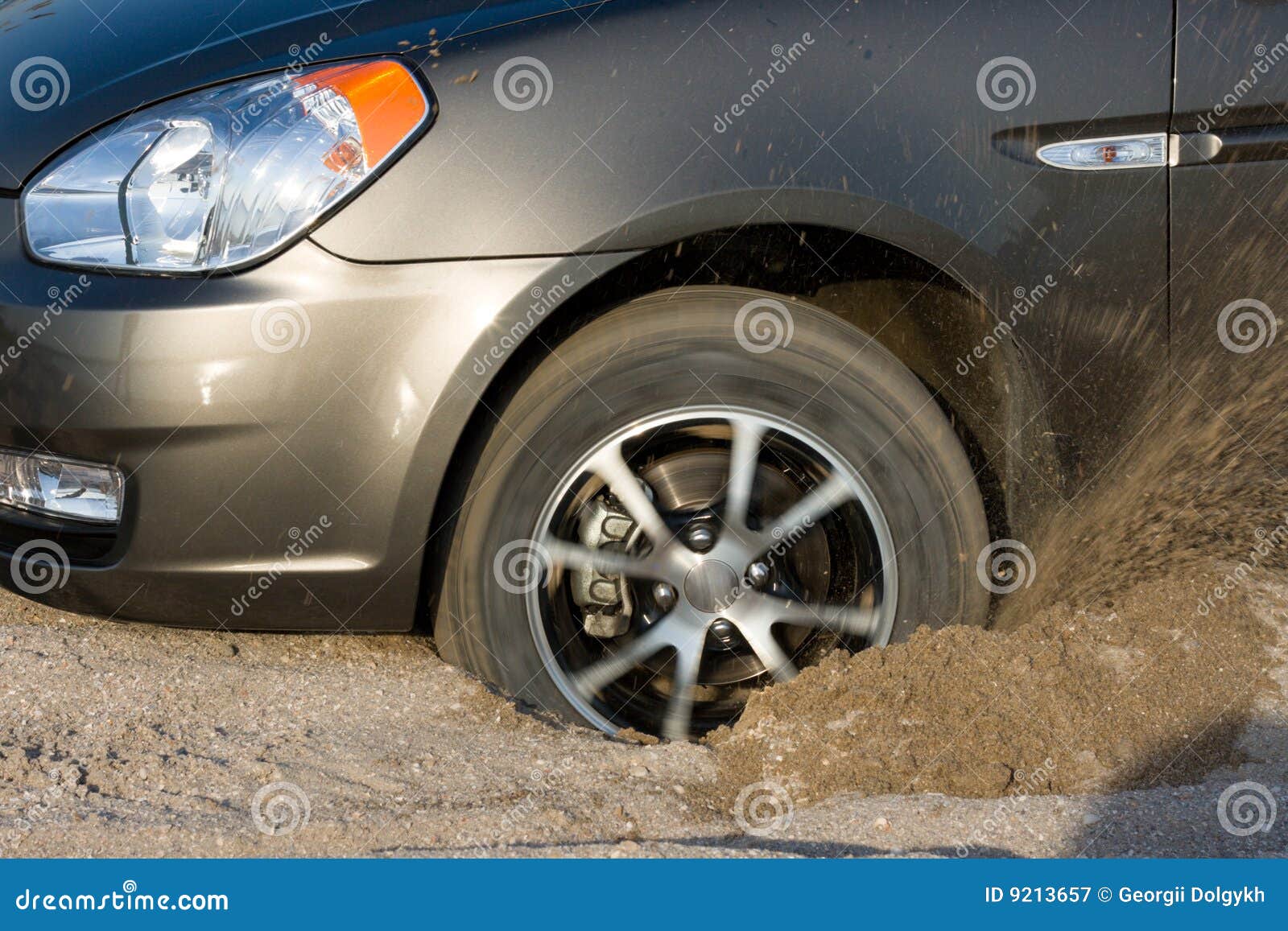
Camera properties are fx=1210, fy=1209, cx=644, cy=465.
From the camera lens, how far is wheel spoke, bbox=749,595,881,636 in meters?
2.55

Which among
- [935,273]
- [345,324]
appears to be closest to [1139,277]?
[935,273]

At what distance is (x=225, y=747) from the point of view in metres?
2.44

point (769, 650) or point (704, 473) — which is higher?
point (704, 473)

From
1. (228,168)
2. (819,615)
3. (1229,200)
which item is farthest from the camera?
(819,615)

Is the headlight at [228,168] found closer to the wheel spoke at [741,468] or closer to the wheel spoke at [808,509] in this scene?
the wheel spoke at [741,468]

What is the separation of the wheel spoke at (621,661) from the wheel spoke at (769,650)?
0.17 m

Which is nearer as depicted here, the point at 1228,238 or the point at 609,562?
the point at 1228,238

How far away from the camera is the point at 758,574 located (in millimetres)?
2525

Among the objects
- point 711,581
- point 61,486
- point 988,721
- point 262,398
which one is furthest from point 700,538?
point 61,486

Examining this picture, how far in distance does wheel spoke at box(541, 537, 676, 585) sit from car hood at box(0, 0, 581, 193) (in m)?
1.04

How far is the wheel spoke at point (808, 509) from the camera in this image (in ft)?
8.34

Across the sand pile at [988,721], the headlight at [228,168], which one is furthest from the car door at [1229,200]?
the headlight at [228,168]

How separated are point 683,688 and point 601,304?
84 cm

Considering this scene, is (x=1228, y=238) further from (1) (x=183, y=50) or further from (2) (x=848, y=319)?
(1) (x=183, y=50)
